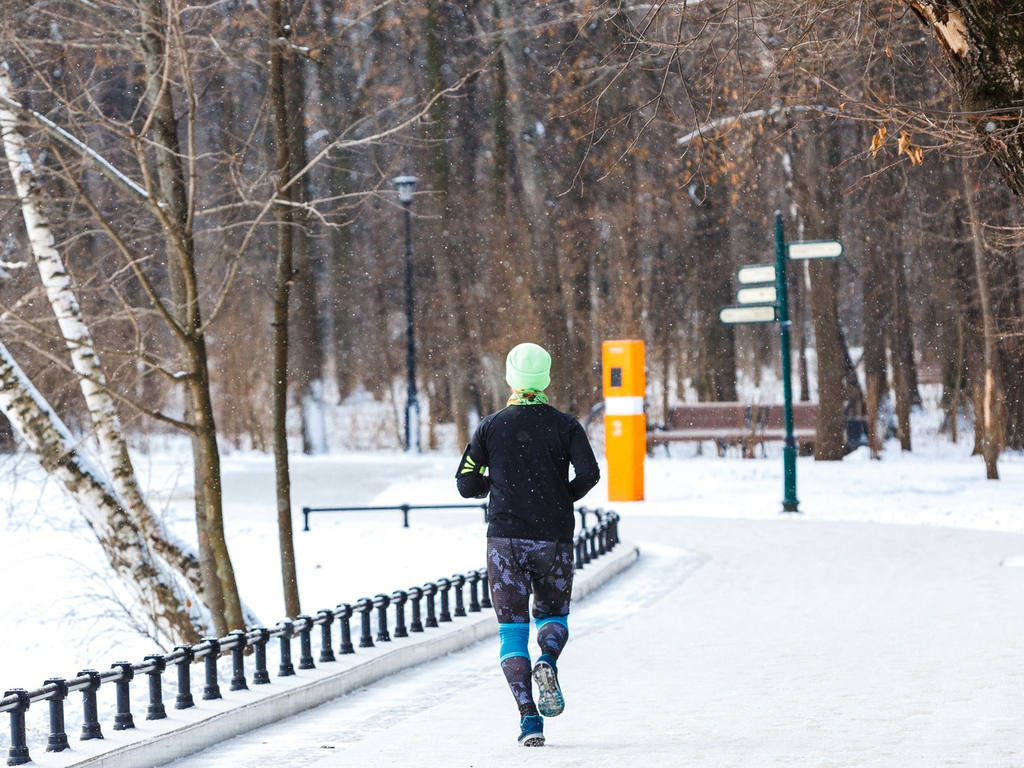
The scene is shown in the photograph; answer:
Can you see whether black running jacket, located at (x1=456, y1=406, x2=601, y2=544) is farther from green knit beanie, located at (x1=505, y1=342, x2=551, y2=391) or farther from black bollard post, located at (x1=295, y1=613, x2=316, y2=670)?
black bollard post, located at (x1=295, y1=613, x2=316, y2=670)

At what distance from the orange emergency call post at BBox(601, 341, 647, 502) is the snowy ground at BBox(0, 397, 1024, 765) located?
575mm

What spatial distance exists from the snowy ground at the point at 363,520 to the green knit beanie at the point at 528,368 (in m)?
2.48

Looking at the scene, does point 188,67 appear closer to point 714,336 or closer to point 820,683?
point 820,683

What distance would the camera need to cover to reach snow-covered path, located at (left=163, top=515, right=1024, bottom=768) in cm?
643

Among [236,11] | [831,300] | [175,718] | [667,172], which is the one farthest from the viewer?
[667,172]

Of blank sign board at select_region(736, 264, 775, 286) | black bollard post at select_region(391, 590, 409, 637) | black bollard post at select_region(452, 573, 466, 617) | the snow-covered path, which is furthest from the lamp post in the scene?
black bollard post at select_region(391, 590, 409, 637)

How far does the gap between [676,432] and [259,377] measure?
11.0 m

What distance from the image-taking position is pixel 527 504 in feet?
21.5

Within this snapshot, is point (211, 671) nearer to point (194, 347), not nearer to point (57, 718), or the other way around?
point (57, 718)

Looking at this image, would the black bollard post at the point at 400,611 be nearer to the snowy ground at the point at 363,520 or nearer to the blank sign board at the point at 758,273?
the snowy ground at the point at 363,520

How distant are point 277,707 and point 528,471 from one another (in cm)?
215

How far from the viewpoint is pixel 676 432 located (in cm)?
3145

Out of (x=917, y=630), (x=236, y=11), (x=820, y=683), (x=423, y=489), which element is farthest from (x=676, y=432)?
(x=820, y=683)

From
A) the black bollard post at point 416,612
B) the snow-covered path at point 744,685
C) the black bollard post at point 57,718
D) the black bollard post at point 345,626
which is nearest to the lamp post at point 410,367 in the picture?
the snow-covered path at point 744,685
